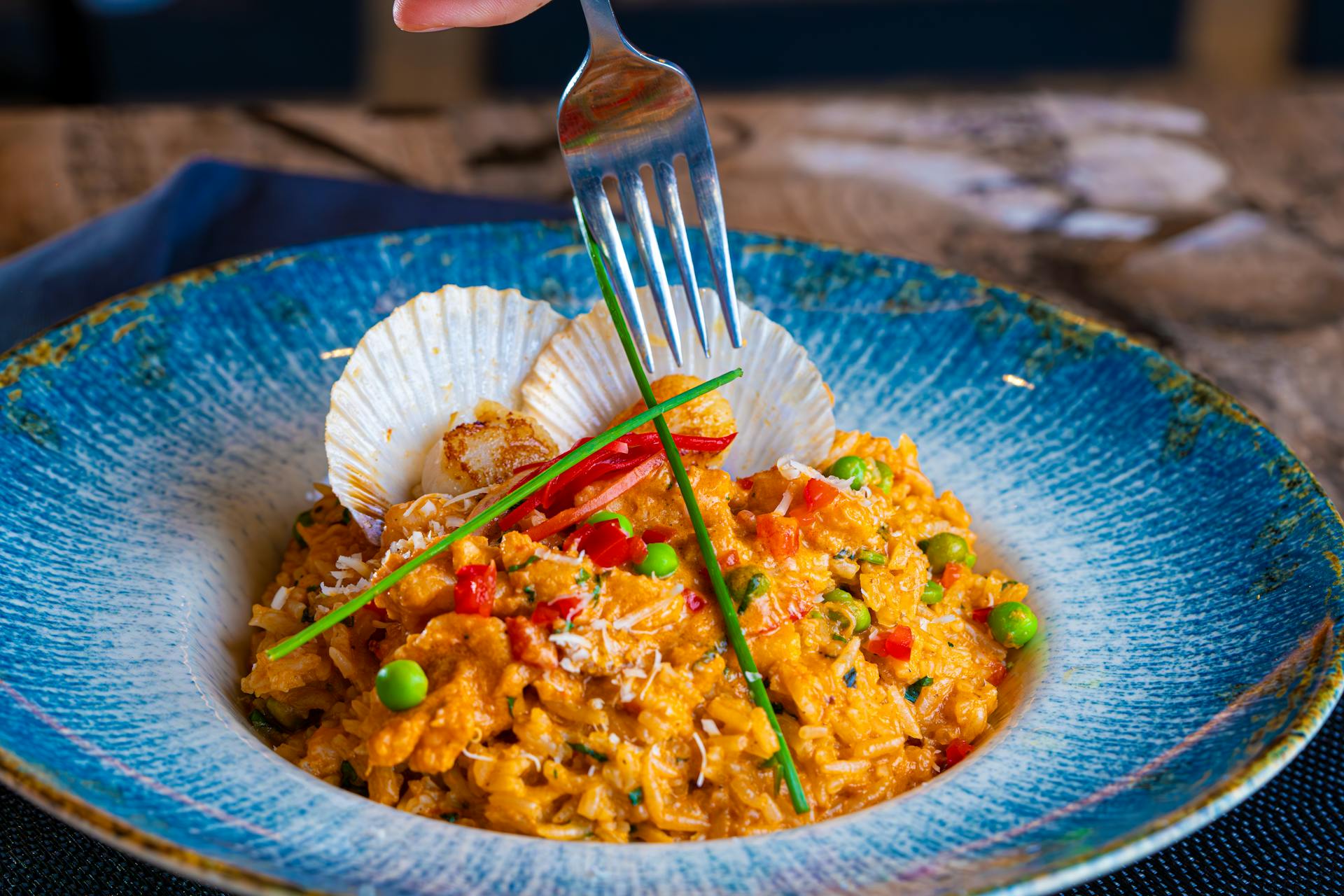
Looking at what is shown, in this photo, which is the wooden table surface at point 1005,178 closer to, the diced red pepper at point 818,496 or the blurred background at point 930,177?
the blurred background at point 930,177

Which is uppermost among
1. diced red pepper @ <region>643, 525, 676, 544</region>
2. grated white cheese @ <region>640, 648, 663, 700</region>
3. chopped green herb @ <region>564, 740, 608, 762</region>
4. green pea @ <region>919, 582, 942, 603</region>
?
diced red pepper @ <region>643, 525, 676, 544</region>

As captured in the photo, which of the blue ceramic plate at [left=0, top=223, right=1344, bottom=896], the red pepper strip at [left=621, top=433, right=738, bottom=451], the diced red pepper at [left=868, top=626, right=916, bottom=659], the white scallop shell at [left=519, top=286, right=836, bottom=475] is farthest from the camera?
the white scallop shell at [left=519, top=286, right=836, bottom=475]

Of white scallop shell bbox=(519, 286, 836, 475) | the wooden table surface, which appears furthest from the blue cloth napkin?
white scallop shell bbox=(519, 286, 836, 475)

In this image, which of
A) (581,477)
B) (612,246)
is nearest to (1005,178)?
(612,246)

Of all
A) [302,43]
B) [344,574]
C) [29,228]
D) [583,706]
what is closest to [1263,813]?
[583,706]

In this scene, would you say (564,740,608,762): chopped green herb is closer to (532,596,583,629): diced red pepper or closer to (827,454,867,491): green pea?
(532,596,583,629): diced red pepper

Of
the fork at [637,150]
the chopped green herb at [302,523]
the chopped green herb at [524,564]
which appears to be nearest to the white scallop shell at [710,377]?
the fork at [637,150]

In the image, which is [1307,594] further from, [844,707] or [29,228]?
[29,228]
